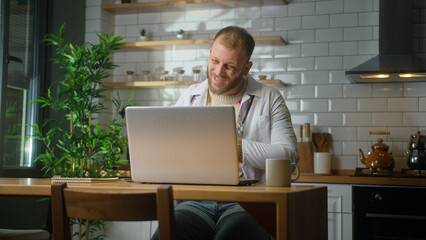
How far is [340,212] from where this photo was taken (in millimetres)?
3611

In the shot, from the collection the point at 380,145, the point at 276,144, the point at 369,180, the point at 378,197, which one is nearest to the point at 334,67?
the point at 380,145

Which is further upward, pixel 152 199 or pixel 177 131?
pixel 177 131

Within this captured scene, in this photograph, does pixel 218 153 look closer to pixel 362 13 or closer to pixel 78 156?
pixel 78 156

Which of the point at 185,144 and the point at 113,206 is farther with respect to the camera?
the point at 185,144

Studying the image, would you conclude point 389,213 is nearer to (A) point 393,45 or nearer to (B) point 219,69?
(A) point 393,45

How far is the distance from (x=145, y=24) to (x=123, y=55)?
33 cm

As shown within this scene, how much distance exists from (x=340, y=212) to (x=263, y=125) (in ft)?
4.74

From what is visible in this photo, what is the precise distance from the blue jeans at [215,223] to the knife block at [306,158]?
2.11 m

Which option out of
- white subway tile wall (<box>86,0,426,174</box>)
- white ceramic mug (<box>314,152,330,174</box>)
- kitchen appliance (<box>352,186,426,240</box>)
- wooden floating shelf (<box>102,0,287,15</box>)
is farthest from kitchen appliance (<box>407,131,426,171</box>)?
wooden floating shelf (<box>102,0,287,15</box>)

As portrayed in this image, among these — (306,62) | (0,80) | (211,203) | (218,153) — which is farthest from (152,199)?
(306,62)

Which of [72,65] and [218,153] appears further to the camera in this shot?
[72,65]

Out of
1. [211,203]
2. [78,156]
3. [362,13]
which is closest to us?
[211,203]

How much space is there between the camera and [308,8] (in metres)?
4.33

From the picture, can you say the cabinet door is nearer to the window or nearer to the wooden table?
the wooden table
